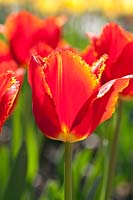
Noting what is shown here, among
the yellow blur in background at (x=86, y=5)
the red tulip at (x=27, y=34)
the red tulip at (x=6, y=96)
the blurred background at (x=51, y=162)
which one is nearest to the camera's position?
the red tulip at (x=6, y=96)

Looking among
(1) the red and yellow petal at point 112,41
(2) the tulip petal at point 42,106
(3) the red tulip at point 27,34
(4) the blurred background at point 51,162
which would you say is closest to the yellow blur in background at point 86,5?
(4) the blurred background at point 51,162

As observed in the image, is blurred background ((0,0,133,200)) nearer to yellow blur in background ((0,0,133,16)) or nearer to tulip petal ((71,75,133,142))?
yellow blur in background ((0,0,133,16))

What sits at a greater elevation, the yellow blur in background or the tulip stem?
the yellow blur in background

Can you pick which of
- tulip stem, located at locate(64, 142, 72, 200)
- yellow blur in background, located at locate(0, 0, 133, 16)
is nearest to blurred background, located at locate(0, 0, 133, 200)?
yellow blur in background, located at locate(0, 0, 133, 16)

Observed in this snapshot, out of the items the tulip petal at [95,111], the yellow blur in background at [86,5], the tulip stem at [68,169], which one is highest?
the yellow blur in background at [86,5]

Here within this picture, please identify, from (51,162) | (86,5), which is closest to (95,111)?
(51,162)

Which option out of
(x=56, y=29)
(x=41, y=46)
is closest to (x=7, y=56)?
(x=56, y=29)

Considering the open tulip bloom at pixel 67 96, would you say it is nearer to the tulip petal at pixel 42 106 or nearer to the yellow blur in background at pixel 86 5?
the tulip petal at pixel 42 106

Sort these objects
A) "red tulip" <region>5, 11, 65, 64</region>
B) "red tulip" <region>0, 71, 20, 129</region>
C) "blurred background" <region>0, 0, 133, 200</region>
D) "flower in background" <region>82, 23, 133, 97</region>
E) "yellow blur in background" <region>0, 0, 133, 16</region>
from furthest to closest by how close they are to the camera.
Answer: "yellow blur in background" <region>0, 0, 133, 16</region>, "red tulip" <region>5, 11, 65, 64</region>, "blurred background" <region>0, 0, 133, 200</region>, "flower in background" <region>82, 23, 133, 97</region>, "red tulip" <region>0, 71, 20, 129</region>

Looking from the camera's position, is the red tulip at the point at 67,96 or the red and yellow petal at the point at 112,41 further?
the red and yellow petal at the point at 112,41
